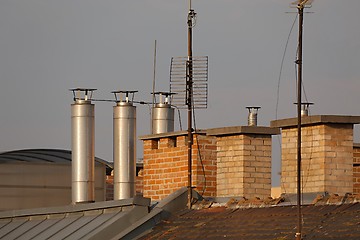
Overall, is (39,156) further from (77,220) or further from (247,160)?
(247,160)

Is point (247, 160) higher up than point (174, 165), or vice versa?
point (247, 160)

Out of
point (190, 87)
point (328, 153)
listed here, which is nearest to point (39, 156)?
point (190, 87)

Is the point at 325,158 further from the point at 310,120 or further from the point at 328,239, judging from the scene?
the point at 328,239

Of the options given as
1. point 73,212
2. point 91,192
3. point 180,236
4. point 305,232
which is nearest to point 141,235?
point 180,236

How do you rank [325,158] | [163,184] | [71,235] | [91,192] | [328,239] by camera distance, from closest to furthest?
1. [328,239]
2. [325,158]
3. [71,235]
4. [163,184]
5. [91,192]

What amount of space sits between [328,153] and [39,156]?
17.9 m

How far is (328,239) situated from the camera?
19.3m

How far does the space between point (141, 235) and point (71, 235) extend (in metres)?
1.59

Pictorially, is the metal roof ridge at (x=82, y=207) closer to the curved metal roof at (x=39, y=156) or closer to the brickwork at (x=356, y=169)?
the brickwork at (x=356, y=169)

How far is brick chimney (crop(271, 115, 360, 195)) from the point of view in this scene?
2267cm

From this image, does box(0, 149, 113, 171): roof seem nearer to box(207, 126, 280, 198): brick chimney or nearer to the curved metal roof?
the curved metal roof

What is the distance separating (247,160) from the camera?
24562 millimetres

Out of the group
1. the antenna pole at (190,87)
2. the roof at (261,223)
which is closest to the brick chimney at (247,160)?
the antenna pole at (190,87)

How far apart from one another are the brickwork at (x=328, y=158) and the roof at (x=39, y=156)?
1480 cm
